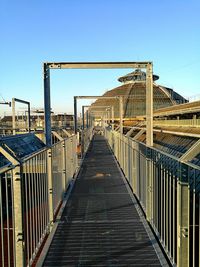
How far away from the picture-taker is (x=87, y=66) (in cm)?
752

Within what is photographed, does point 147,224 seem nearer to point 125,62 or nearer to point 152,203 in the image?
point 152,203

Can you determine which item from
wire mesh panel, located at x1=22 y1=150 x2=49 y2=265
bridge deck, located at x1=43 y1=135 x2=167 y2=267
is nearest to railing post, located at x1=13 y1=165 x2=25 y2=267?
wire mesh panel, located at x1=22 y1=150 x2=49 y2=265

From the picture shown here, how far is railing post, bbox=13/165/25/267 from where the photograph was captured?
3.18m

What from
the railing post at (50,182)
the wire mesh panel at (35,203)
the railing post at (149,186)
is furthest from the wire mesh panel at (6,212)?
the railing post at (149,186)

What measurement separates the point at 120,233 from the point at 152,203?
32.1 inches

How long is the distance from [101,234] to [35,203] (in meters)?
1.67

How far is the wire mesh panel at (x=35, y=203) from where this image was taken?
3.60 meters

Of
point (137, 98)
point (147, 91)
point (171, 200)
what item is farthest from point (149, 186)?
point (137, 98)

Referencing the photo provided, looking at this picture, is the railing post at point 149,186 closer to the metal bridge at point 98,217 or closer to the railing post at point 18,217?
the metal bridge at point 98,217

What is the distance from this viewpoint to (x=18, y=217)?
10.5 ft

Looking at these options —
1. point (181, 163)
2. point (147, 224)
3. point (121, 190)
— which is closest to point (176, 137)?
point (121, 190)

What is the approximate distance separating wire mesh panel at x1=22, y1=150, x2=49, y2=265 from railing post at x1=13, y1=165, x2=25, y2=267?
159 mm

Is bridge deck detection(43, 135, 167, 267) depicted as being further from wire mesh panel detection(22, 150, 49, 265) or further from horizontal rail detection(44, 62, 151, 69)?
horizontal rail detection(44, 62, 151, 69)

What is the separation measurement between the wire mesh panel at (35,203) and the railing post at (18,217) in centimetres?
16
